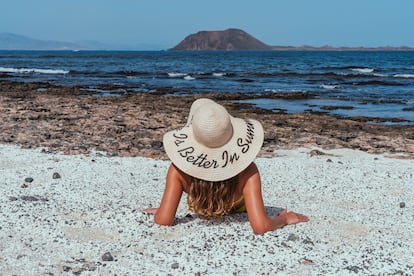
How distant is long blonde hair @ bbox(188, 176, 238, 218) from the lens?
4.69 m

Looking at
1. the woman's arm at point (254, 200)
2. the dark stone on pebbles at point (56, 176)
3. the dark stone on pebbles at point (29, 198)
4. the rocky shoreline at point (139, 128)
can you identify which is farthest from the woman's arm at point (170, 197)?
the rocky shoreline at point (139, 128)

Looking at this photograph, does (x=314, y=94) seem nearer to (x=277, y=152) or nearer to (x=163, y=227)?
(x=277, y=152)

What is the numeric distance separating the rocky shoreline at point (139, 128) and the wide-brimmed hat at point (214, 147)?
13.7 feet

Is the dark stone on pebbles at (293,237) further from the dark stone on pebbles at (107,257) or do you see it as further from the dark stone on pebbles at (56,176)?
the dark stone on pebbles at (56,176)

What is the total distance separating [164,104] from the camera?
673 inches

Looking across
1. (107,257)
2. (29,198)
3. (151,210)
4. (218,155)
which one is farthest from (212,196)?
(29,198)

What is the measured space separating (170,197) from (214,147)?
25.7 inches

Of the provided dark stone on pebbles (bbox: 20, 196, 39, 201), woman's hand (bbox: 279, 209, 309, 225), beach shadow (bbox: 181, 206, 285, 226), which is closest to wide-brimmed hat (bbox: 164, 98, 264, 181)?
beach shadow (bbox: 181, 206, 285, 226)

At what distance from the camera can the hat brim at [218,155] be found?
14.6ft

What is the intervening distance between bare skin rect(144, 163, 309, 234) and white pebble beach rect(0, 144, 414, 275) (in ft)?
0.29

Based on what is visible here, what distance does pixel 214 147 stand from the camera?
450 cm

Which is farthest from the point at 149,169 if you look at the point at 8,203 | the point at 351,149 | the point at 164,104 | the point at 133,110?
the point at 164,104

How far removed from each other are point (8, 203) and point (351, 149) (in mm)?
6621

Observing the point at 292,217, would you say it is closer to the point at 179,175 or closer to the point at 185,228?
the point at 185,228
